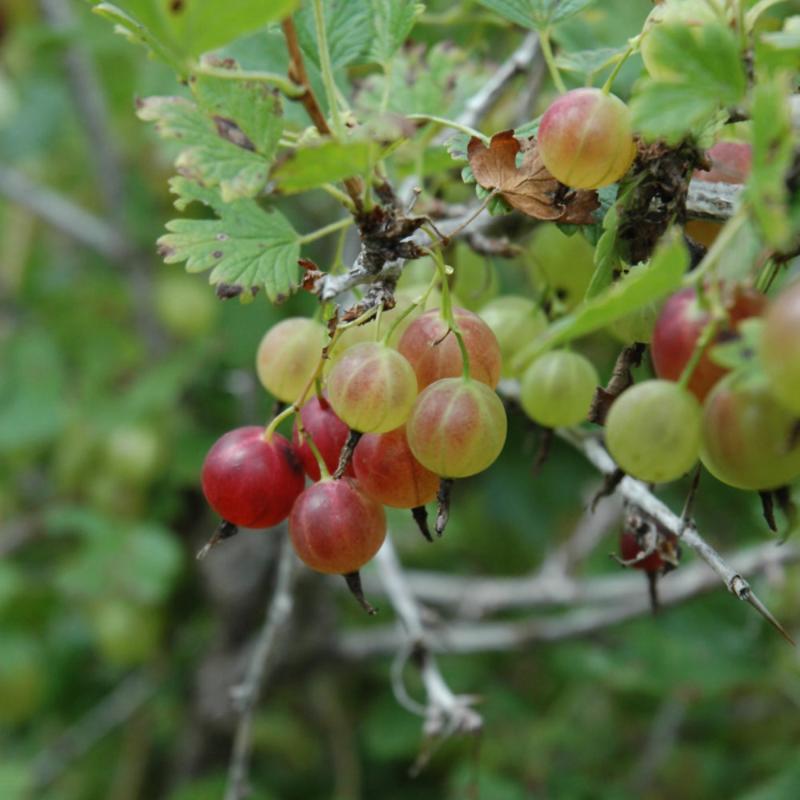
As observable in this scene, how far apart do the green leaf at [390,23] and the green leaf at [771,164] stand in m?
0.31

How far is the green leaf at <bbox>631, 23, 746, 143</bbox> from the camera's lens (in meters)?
0.42

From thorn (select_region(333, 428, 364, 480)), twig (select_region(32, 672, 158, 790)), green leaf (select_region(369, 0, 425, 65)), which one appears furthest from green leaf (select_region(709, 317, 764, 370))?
twig (select_region(32, 672, 158, 790))

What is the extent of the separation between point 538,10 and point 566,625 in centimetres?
89

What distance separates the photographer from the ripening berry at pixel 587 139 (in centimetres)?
49

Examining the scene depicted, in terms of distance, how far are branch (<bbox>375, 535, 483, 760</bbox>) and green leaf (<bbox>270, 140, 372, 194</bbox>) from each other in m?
0.45

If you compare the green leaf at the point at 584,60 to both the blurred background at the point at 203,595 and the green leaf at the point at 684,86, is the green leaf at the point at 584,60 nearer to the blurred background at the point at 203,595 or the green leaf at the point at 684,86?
the green leaf at the point at 684,86

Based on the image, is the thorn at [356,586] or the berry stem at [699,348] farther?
the thorn at [356,586]

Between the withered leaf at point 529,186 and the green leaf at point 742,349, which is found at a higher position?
the green leaf at point 742,349

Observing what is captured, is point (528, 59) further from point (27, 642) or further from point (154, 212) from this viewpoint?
point (27, 642)

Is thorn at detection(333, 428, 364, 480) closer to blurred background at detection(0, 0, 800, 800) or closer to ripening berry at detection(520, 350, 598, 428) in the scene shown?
ripening berry at detection(520, 350, 598, 428)

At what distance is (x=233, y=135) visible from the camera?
530 millimetres

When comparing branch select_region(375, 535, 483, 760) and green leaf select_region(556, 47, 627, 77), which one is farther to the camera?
branch select_region(375, 535, 483, 760)

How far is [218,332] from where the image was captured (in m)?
1.54

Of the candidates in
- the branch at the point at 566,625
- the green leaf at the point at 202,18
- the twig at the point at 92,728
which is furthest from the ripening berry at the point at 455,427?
the twig at the point at 92,728
